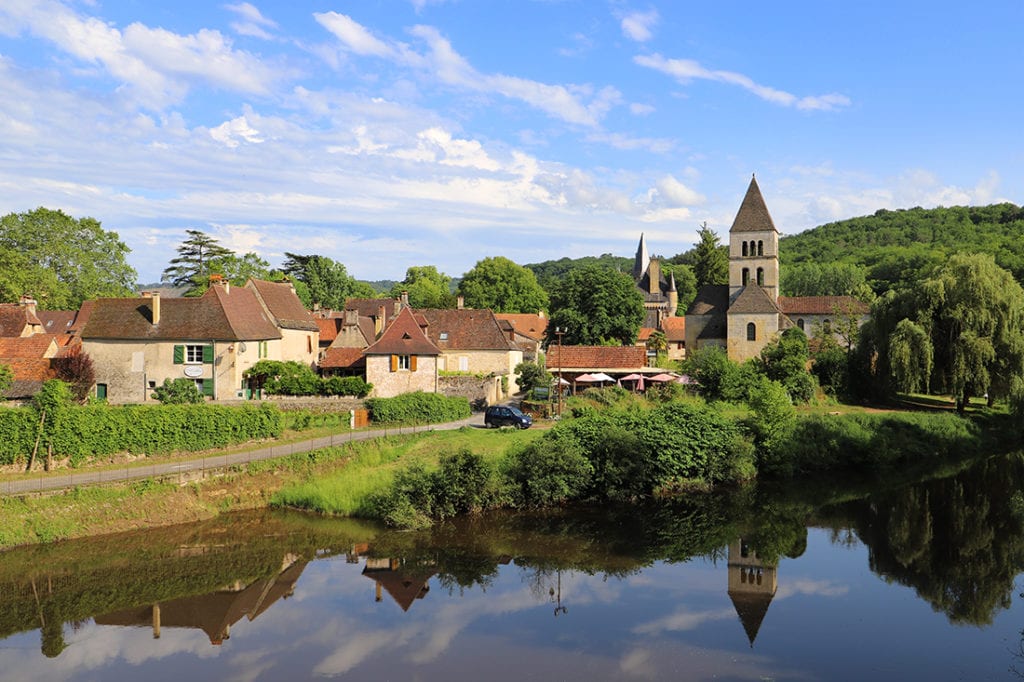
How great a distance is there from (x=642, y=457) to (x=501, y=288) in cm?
5485

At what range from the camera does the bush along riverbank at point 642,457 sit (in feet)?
83.7

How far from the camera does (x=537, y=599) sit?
63.4 ft

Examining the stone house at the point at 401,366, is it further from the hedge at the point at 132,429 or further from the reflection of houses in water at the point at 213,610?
the reflection of houses in water at the point at 213,610

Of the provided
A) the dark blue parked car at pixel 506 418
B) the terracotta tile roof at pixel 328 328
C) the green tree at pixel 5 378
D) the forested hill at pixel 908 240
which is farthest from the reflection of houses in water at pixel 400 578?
the forested hill at pixel 908 240

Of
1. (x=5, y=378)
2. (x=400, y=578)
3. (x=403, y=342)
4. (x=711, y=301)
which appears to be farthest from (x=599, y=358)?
(x=5, y=378)

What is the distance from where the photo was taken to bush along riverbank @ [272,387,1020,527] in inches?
1005

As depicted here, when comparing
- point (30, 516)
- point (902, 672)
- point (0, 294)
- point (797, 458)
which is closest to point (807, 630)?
point (902, 672)

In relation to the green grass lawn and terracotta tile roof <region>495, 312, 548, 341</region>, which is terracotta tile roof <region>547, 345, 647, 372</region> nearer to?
the green grass lawn

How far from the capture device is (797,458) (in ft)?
109

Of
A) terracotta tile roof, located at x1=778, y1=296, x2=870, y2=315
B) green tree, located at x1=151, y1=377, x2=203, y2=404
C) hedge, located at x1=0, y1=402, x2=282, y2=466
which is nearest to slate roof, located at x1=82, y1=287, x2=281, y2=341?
green tree, located at x1=151, y1=377, x2=203, y2=404

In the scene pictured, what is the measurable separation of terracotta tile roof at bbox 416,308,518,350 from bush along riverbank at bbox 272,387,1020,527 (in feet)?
24.7

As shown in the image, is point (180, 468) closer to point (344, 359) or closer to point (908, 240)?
point (344, 359)

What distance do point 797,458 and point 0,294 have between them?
4941 cm

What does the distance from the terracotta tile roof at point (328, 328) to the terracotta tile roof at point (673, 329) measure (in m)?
28.4
